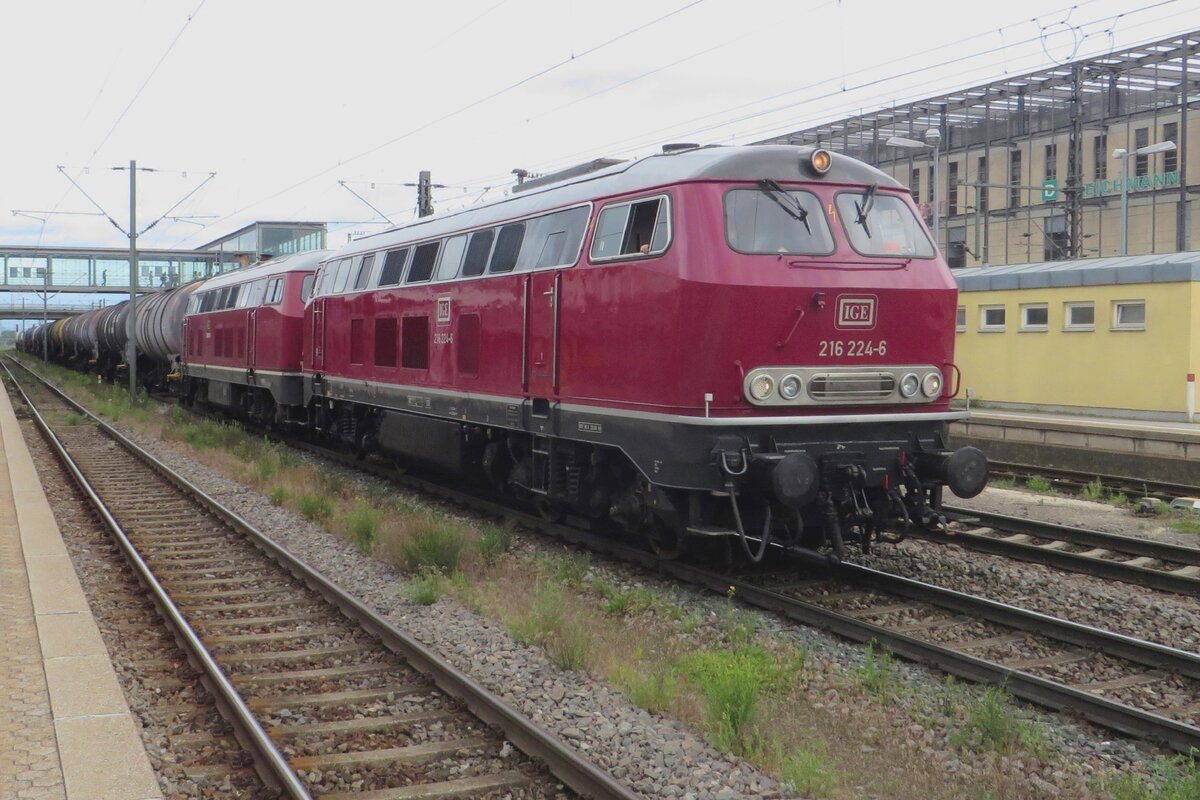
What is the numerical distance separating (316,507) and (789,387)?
6.57m

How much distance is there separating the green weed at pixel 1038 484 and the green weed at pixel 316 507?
30.2 ft

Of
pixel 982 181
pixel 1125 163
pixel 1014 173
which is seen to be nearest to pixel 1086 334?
pixel 1125 163

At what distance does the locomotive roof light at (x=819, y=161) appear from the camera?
29.5 ft

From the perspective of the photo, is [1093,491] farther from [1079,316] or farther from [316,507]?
[316,507]

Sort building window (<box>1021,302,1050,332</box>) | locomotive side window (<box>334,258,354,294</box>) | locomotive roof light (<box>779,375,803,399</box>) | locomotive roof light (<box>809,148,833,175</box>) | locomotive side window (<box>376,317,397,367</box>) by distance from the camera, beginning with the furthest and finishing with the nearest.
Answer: building window (<box>1021,302,1050,332</box>)
locomotive side window (<box>334,258,354,294</box>)
locomotive side window (<box>376,317,397,367</box>)
locomotive roof light (<box>809,148,833,175</box>)
locomotive roof light (<box>779,375,803,399</box>)

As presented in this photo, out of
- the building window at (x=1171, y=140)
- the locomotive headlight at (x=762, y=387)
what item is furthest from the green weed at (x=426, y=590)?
the building window at (x=1171, y=140)

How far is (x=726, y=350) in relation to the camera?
8.32 meters

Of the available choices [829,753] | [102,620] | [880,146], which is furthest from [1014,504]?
[880,146]

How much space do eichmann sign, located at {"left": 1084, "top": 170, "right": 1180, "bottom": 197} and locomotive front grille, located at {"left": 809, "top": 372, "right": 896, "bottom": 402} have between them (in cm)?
4315

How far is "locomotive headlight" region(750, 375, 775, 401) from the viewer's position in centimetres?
838

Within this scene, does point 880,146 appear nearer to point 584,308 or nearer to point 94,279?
point 584,308

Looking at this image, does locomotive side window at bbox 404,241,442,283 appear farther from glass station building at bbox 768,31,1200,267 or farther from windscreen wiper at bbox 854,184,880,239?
glass station building at bbox 768,31,1200,267

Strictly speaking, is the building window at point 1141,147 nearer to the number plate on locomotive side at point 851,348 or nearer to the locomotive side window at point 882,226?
the locomotive side window at point 882,226

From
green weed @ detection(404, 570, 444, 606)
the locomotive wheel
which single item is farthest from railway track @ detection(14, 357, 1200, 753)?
green weed @ detection(404, 570, 444, 606)
